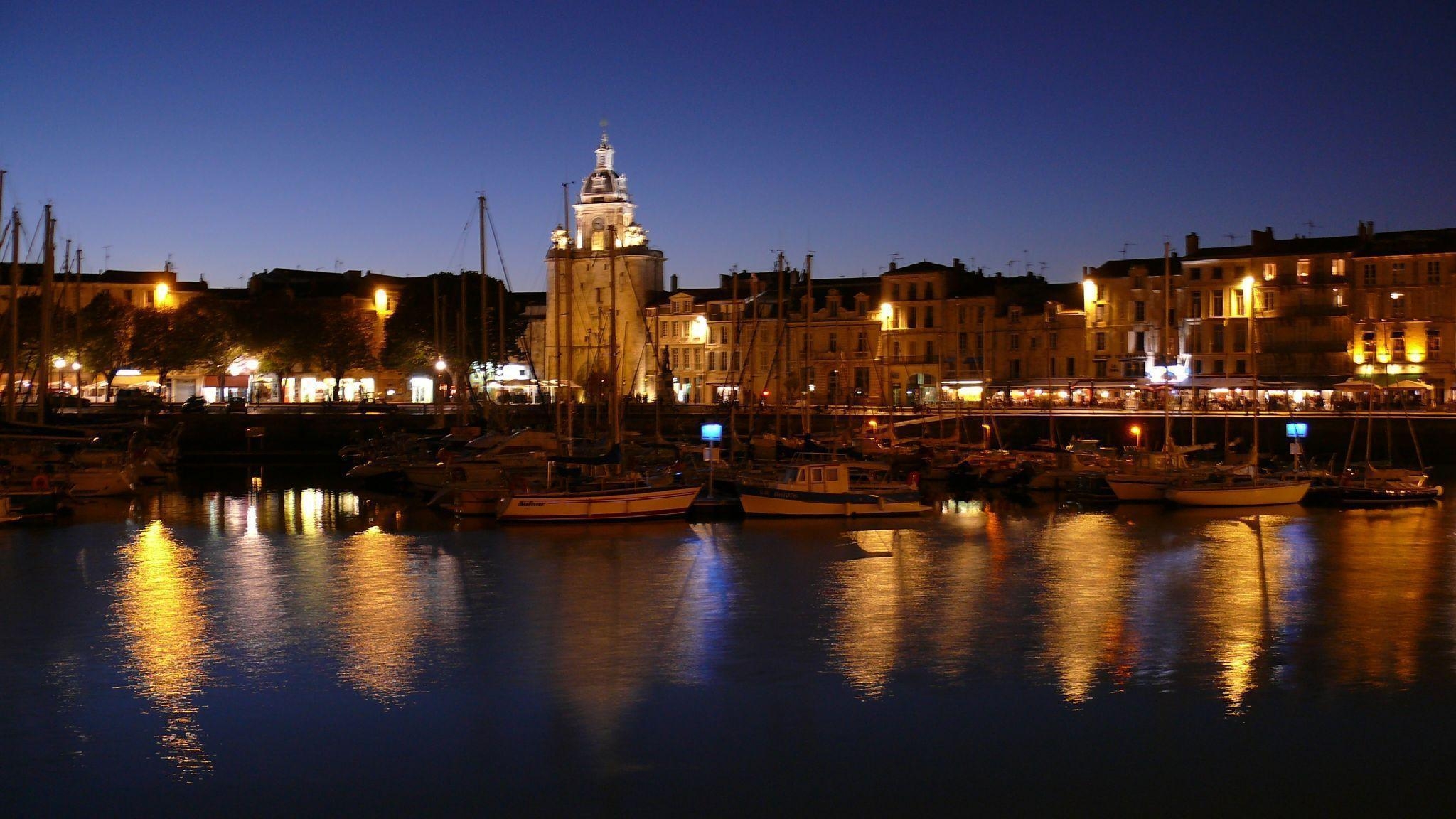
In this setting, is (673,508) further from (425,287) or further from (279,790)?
(425,287)

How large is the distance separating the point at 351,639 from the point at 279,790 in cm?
Answer: 750

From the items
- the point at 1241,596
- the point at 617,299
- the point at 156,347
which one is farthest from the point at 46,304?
the point at 617,299

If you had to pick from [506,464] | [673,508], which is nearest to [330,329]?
[506,464]

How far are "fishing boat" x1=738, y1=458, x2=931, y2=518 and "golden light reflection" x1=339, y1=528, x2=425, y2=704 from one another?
409 inches

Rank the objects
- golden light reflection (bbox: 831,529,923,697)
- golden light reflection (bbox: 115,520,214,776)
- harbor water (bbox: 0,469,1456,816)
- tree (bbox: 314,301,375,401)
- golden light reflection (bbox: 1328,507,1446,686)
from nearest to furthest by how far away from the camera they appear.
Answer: harbor water (bbox: 0,469,1456,816), golden light reflection (bbox: 115,520,214,776), golden light reflection (bbox: 831,529,923,697), golden light reflection (bbox: 1328,507,1446,686), tree (bbox: 314,301,375,401)

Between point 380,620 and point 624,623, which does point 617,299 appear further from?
point 624,623

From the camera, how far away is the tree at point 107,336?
83125 millimetres

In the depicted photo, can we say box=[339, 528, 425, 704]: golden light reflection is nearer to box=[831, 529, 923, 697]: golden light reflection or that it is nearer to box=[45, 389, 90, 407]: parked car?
box=[831, 529, 923, 697]: golden light reflection

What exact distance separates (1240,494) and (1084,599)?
717 inches

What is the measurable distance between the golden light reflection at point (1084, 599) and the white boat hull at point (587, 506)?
10.9m

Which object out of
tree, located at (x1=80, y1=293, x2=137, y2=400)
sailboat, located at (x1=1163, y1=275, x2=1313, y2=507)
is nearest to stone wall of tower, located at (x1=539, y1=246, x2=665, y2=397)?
tree, located at (x1=80, y1=293, x2=137, y2=400)

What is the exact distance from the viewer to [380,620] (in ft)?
84.1

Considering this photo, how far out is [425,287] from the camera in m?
93.8

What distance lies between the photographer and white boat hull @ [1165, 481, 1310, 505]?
43.9 m
